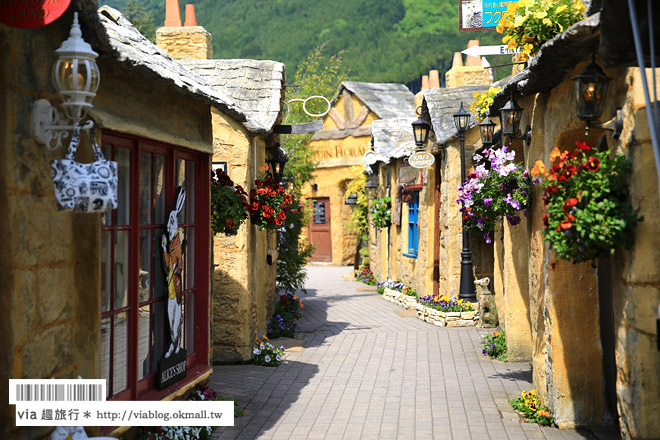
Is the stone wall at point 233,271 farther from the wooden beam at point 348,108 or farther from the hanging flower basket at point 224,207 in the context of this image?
the wooden beam at point 348,108

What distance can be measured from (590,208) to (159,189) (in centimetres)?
322

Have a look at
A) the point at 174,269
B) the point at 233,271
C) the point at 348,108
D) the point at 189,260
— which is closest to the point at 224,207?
the point at 189,260

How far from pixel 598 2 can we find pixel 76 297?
11.8ft

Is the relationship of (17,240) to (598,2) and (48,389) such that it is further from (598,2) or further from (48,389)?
(598,2)

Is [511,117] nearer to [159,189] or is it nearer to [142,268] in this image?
[159,189]

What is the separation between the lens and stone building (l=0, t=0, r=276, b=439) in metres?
3.51

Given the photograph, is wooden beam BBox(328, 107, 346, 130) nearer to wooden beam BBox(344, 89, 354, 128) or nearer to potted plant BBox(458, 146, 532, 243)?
wooden beam BBox(344, 89, 354, 128)

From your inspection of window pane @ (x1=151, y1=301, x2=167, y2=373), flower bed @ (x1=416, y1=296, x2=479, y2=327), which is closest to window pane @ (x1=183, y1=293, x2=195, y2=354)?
window pane @ (x1=151, y1=301, x2=167, y2=373)

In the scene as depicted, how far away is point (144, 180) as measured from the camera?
5395mm

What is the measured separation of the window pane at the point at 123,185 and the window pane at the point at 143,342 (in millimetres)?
758

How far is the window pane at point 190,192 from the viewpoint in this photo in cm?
645

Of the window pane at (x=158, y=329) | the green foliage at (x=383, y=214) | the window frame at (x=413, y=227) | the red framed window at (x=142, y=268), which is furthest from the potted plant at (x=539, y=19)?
the green foliage at (x=383, y=214)

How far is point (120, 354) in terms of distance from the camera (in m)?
4.96

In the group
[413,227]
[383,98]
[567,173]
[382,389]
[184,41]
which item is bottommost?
[382,389]
